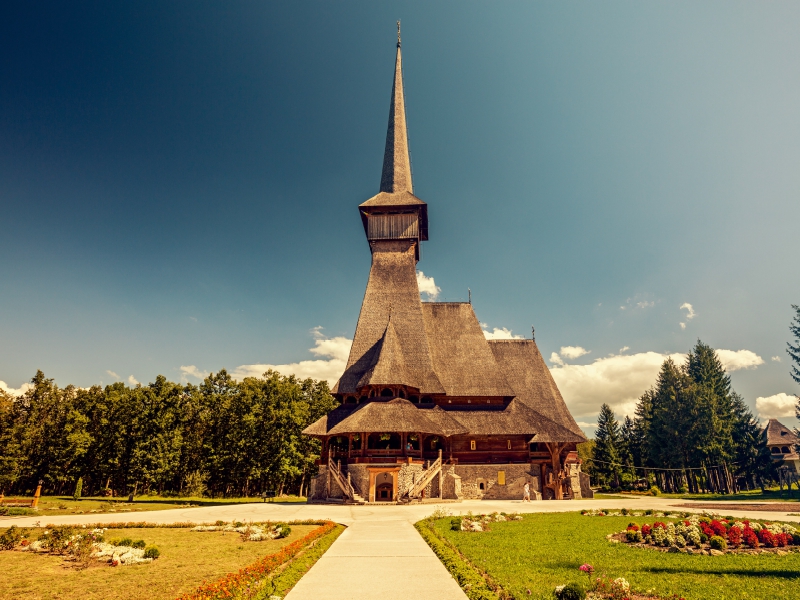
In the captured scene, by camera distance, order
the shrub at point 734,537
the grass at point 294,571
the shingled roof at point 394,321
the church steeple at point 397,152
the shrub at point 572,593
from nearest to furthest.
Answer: the shrub at point 572,593 < the grass at point 294,571 < the shrub at point 734,537 < the shingled roof at point 394,321 < the church steeple at point 397,152

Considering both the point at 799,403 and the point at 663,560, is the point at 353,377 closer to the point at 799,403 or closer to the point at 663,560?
the point at 663,560

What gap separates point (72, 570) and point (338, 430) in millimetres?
18391

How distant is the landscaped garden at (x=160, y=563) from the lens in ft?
26.4

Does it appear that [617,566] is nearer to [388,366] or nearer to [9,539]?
[9,539]

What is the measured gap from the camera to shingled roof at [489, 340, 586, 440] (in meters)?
36.0

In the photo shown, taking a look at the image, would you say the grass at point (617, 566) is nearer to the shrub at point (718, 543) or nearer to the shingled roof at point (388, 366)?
the shrub at point (718, 543)

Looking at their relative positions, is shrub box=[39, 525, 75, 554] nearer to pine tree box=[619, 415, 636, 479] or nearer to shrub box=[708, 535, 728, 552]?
shrub box=[708, 535, 728, 552]

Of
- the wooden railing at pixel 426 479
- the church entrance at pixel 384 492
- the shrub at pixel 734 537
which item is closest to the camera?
the shrub at pixel 734 537

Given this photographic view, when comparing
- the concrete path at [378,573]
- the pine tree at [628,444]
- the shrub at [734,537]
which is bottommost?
the concrete path at [378,573]

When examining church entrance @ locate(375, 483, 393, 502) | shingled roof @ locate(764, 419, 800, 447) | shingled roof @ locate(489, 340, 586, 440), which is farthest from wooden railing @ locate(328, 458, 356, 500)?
shingled roof @ locate(764, 419, 800, 447)

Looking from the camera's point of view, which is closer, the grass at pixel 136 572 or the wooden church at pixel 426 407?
the grass at pixel 136 572

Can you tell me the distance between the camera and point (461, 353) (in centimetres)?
3756

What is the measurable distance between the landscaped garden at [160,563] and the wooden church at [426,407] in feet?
44.0

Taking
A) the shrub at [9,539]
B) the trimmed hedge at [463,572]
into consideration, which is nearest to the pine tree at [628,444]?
the trimmed hedge at [463,572]
